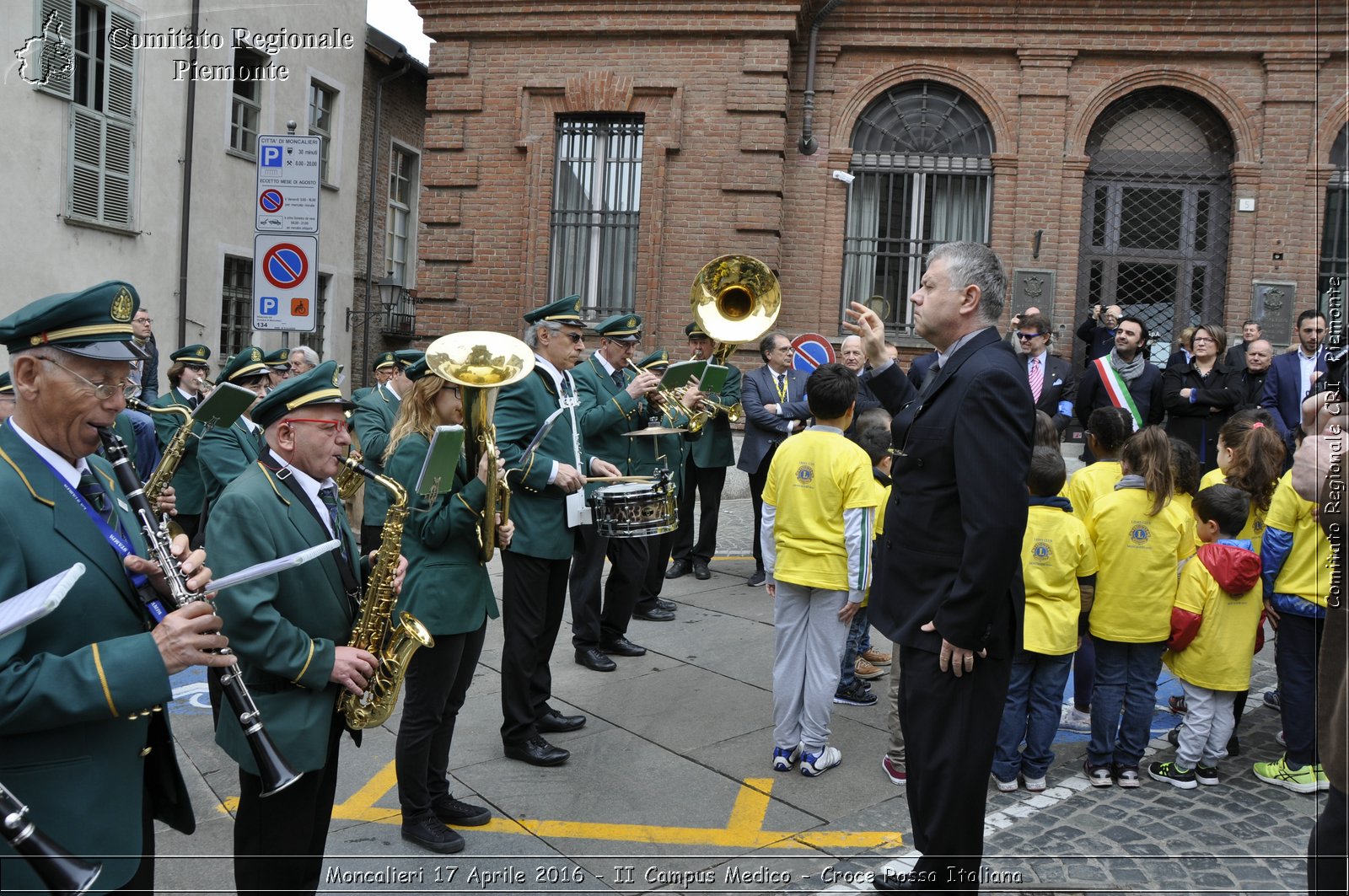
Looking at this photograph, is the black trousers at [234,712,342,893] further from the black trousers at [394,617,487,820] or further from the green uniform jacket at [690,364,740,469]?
the green uniform jacket at [690,364,740,469]

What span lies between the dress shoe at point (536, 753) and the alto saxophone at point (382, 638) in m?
1.78

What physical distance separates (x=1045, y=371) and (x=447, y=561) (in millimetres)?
6880

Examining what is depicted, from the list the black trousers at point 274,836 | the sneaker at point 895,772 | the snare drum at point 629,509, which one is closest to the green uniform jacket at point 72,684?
the black trousers at point 274,836

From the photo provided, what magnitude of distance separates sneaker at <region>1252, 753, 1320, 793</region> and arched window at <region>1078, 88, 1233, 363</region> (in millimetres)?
9600

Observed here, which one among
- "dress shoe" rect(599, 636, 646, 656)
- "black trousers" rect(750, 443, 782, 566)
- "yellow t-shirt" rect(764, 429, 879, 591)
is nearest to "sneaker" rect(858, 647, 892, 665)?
"dress shoe" rect(599, 636, 646, 656)

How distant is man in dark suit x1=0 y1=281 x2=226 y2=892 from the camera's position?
230 cm

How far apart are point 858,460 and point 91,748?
145 inches

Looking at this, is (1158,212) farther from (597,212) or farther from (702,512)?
(702,512)

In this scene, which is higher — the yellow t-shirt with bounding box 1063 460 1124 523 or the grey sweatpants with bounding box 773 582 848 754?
the yellow t-shirt with bounding box 1063 460 1124 523

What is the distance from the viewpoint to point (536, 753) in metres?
5.21

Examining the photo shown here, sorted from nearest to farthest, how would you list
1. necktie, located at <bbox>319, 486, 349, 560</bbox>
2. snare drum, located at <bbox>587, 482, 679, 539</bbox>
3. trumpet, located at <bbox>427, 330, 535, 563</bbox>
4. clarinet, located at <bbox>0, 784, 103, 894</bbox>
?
1. clarinet, located at <bbox>0, 784, 103, 894</bbox>
2. necktie, located at <bbox>319, 486, 349, 560</bbox>
3. trumpet, located at <bbox>427, 330, 535, 563</bbox>
4. snare drum, located at <bbox>587, 482, 679, 539</bbox>

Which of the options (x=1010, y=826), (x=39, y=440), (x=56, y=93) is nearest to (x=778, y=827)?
(x=1010, y=826)

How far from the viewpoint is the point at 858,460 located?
5.23m

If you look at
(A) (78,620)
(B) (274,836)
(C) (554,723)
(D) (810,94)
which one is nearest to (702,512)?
(C) (554,723)
